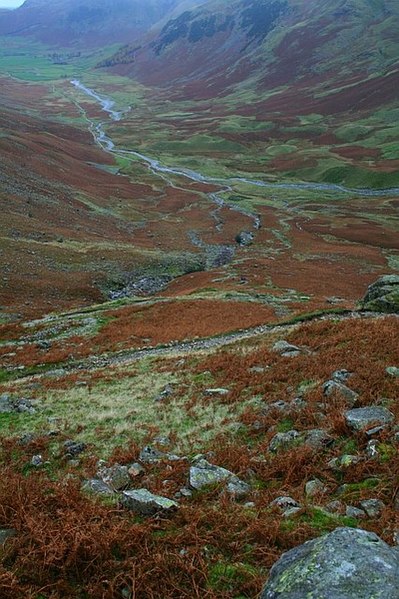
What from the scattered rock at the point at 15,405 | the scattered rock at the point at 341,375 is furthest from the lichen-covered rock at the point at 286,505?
the scattered rock at the point at 15,405

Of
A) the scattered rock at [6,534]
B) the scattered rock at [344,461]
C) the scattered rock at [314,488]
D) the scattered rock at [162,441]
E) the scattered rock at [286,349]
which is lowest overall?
the scattered rock at [286,349]

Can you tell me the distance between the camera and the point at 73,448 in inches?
565

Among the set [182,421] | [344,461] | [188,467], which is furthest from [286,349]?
[188,467]

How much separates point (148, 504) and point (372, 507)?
471 centimetres

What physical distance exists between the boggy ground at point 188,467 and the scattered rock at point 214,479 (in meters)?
0.26

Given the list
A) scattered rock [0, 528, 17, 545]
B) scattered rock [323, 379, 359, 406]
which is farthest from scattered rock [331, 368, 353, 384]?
scattered rock [0, 528, 17, 545]

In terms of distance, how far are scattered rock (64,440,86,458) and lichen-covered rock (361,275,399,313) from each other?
26.6 meters

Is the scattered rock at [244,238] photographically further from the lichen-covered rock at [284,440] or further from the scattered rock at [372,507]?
the scattered rock at [372,507]

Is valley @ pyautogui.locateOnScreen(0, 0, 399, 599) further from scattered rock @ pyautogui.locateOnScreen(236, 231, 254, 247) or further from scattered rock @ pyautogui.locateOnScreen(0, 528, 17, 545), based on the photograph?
scattered rock @ pyautogui.locateOnScreen(236, 231, 254, 247)

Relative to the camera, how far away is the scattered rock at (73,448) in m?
14.1

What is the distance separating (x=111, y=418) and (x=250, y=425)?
19.1 ft

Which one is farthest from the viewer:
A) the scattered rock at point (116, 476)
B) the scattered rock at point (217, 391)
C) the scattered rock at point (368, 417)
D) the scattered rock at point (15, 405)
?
the scattered rock at point (15, 405)

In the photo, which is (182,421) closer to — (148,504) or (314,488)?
(314,488)

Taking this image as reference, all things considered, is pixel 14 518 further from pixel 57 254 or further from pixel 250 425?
pixel 57 254
